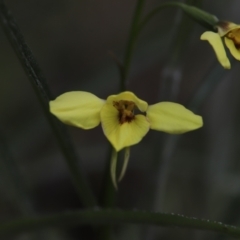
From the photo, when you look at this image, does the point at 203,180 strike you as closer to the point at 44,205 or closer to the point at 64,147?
the point at 44,205

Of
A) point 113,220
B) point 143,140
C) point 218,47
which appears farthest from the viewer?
point 143,140

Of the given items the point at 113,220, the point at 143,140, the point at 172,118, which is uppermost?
the point at 172,118

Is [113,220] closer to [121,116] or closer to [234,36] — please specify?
[121,116]

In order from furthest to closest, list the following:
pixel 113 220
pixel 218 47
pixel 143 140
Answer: pixel 143 140, pixel 113 220, pixel 218 47

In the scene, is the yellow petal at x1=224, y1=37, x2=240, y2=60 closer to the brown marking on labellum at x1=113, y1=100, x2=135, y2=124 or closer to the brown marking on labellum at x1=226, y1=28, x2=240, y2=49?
the brown marking on labellum at x1=226, y1=28, x2=240, y2=49

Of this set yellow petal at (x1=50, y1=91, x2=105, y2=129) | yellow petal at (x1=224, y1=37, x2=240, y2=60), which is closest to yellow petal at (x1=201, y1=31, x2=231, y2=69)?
yellow petal at (x1=224, y1=37, x2=240, y2=60)

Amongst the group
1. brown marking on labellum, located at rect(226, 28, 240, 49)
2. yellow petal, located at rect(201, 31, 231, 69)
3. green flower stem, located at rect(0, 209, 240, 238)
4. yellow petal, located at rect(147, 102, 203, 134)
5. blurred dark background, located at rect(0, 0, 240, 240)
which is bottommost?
blurred dark background, located at rect(0, 0, 240, 240)

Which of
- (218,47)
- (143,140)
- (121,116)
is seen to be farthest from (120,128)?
(143,140)

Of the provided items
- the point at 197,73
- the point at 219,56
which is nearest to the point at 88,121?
the point at 219,56
